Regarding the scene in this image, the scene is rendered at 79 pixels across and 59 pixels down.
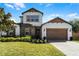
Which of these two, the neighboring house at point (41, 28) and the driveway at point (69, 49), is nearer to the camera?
the driveway at point (69, 49)

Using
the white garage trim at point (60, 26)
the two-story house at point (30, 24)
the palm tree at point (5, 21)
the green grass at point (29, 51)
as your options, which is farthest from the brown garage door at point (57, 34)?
the green grass at point (29, 51)

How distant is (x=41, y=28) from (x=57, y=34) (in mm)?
2074

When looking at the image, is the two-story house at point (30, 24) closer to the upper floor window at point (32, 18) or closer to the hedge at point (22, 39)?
the upper floor window at point (32, 18)

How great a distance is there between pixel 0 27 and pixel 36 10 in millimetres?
6702

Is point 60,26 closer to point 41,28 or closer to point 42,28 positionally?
point 42,28

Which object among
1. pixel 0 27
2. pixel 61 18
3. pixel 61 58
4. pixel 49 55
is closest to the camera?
pixel 61 58

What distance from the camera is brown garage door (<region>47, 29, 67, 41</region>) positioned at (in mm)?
26281

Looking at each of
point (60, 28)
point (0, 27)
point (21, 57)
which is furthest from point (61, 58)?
point (60, 28)

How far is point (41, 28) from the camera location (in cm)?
2730

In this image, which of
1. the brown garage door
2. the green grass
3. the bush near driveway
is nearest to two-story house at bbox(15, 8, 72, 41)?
the brown garage door

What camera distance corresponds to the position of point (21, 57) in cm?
1499

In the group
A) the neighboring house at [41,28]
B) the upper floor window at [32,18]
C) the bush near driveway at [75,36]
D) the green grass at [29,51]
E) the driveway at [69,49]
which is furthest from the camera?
the upper floor window at [32,18]

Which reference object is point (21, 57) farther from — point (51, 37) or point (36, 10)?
point (36, 10)

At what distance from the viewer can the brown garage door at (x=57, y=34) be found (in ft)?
86.2
